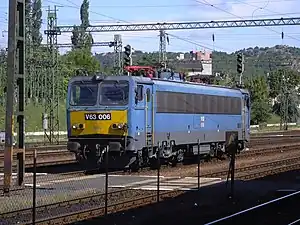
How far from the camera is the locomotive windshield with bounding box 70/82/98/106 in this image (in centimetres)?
2458

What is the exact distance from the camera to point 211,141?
31.8 m

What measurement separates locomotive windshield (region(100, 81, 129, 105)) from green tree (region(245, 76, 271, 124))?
6906cm

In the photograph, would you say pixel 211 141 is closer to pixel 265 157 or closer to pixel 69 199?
pixel 265 157

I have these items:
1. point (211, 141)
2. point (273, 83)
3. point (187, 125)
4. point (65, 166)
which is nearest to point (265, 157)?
point (211, 141)

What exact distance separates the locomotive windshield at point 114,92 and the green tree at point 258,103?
69.1m

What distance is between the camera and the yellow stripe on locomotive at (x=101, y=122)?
24.0 metres

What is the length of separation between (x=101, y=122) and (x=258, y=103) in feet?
239

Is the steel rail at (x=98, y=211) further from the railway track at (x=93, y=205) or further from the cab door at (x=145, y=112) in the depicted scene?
the cab door at (x=145, y=112)

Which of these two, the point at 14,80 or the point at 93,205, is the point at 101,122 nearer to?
the point at 14,80

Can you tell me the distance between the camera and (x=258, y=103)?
95.1m

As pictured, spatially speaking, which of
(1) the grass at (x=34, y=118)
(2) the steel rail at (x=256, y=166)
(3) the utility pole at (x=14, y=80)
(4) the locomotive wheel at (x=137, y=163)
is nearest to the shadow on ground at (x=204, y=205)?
(2) the steel rail at (x=256, y=166)

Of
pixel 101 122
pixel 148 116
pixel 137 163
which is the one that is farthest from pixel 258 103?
pixel 101 122

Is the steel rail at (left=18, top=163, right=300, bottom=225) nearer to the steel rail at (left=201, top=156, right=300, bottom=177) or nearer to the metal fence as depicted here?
the metal fence

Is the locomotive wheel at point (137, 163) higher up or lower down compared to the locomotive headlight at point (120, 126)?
lower down
